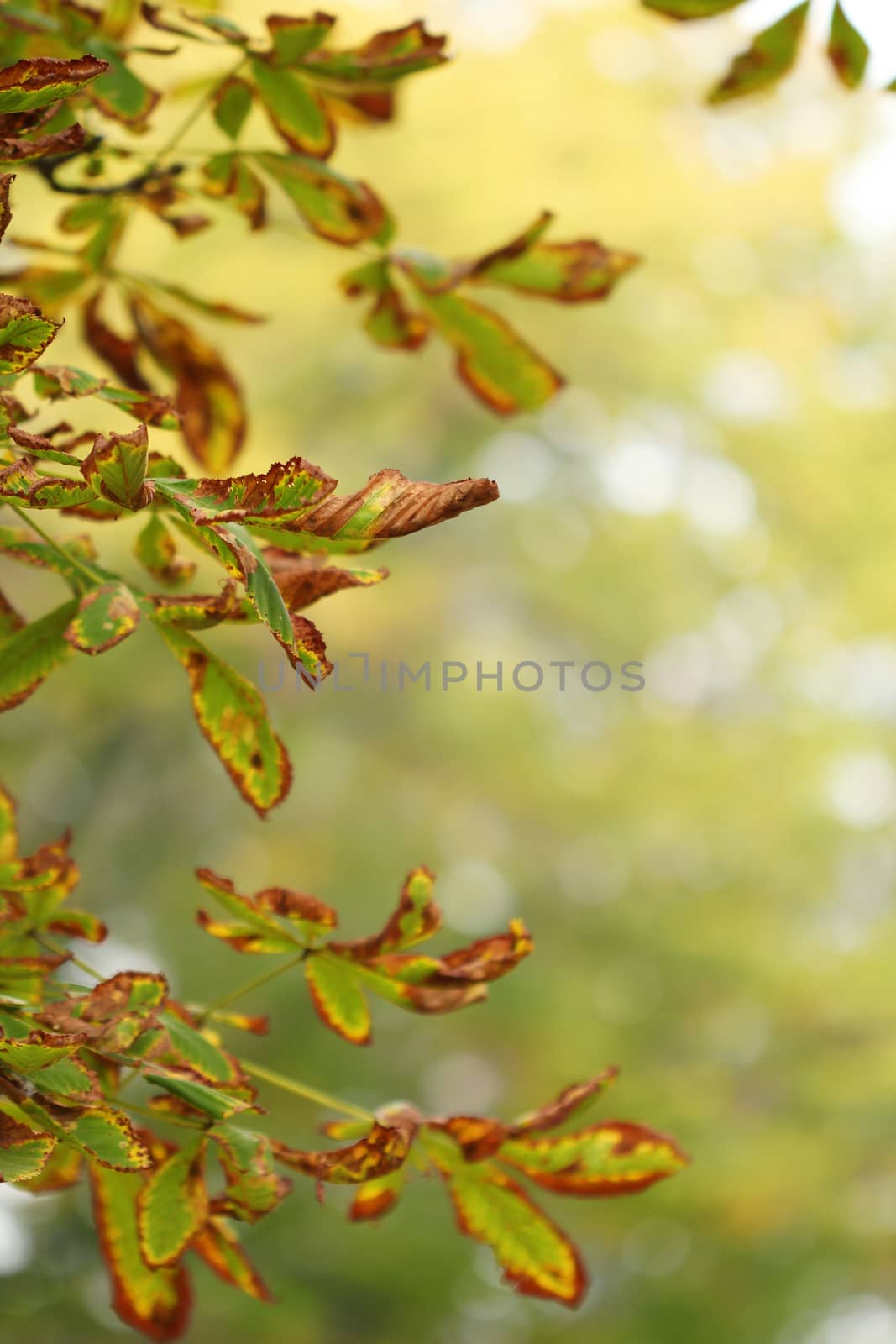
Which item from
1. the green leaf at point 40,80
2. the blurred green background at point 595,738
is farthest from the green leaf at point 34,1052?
the blurred green background at point 595,738

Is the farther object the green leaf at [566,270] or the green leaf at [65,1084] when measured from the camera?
the green leaf at [566,270]

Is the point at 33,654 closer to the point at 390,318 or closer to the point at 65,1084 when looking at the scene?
the point at 65,1084

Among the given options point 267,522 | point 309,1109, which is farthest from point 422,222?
point 267,522

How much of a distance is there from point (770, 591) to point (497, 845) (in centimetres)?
120

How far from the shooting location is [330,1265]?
312 centimetres

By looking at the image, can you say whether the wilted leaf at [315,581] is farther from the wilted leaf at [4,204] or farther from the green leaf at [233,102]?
the green leaf at [233,102]

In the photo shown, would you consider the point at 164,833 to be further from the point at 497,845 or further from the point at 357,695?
the point at 497,845

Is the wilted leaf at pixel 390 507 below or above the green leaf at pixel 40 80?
below

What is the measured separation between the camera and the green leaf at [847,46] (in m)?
0.58

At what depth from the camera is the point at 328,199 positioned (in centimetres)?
58

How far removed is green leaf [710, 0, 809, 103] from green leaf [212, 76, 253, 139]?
0.76 ft

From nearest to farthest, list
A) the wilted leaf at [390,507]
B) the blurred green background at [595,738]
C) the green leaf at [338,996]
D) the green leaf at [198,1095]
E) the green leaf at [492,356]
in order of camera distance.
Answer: the wilted leaf at [390,507] < the green leaf at [198,1095] < the green leaf at [338,996] < the green leaf at [492,356] < the blurred green background at [595,738]

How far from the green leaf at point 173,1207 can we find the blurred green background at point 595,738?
2.81 metres

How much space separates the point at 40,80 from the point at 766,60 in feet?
1.36
